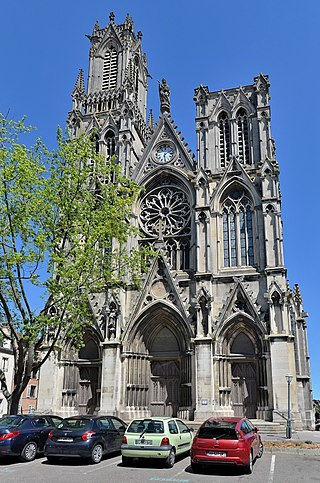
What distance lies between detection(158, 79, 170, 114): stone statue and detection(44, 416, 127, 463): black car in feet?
86.0

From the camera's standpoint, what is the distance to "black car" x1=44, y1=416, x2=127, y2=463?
41.2 feet

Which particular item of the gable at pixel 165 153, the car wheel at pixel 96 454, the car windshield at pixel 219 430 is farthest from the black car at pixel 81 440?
the gable at pixel 165 153

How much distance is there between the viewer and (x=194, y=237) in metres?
29.6

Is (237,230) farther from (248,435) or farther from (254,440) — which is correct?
(248,435)

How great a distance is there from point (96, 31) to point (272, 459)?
38.6 m

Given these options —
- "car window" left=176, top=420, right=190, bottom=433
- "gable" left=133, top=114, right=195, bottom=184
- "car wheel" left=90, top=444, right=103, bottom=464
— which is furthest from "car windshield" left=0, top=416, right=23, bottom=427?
"gable" left=133, top=114, right=195, bottom=184

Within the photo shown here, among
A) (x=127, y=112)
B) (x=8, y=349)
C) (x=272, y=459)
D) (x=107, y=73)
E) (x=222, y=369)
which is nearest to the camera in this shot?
(x=272, y=459)

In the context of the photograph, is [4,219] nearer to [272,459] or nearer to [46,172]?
[46,172]

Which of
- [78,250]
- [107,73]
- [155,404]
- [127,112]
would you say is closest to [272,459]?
[78,250]

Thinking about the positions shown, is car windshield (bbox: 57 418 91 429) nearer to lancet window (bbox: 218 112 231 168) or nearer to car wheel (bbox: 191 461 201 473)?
car wheel (bbox: 191 461 201 473)

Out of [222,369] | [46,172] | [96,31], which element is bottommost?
[222,369]

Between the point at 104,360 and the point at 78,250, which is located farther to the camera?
the point at 104,360

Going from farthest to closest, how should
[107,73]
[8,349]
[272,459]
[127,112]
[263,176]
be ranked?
1. [8,349]
2. [107,73]
3. [127,112]
4. [263,176]
5. [272,459]

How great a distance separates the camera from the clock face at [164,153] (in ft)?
108
